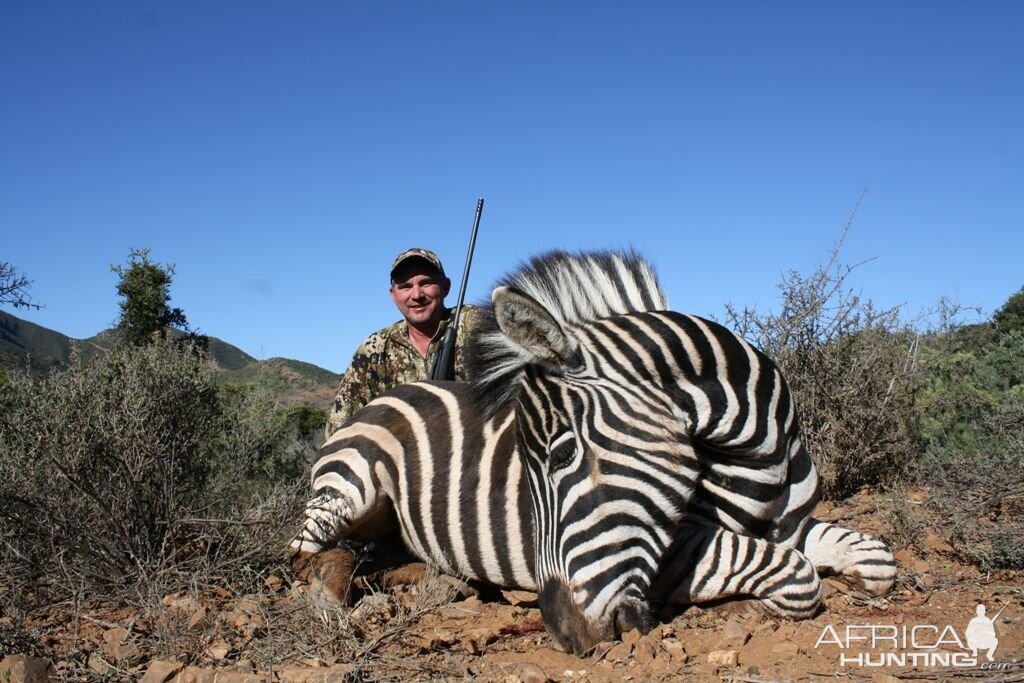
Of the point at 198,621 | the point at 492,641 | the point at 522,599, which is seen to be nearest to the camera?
the point at 198,621

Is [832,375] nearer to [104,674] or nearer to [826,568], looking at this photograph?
[826,568]

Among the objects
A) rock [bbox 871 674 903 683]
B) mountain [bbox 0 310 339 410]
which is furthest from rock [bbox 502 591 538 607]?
mountain [bbox 0 310 339 410]

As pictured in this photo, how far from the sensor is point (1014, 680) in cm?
212

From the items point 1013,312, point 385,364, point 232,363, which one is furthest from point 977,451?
point 232,363

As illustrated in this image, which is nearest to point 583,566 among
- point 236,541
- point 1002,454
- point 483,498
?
point 483,498

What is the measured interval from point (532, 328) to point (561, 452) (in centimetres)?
46

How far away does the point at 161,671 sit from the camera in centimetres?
254

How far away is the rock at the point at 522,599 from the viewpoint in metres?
3.53

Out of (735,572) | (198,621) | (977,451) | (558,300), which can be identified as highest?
(558,300)

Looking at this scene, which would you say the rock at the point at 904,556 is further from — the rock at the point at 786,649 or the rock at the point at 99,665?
the rock at the point at 99,665

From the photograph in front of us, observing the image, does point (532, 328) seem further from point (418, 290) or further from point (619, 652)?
point (418, 290)

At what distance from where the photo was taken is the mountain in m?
10.1

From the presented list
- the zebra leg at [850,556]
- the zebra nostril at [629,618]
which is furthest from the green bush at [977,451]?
the zebra nostril at [629,618]

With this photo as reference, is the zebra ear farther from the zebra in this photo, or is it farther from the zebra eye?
Answer: the zebra eye
